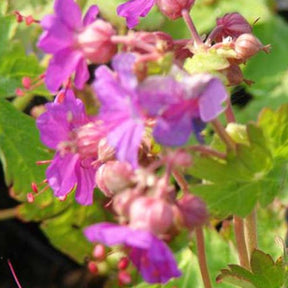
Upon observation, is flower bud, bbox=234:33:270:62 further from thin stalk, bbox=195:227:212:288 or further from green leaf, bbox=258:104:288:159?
thin stalk, bbox=195:227:212:288

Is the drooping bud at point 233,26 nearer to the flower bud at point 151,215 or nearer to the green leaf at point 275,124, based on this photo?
the green leaf at point 275,124

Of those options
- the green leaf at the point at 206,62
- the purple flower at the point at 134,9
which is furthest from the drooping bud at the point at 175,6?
the green leaf at the point at 206,62

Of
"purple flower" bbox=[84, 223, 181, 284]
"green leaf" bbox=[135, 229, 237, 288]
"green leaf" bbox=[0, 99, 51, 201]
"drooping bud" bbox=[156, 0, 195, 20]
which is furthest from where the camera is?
"green leaf" bbox=[0, 99, 51, 201]

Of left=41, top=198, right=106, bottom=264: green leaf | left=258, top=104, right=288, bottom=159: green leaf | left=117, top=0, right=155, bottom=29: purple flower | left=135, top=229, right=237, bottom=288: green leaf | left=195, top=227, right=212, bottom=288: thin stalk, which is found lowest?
left=41, top=198, right=106, bottom=264: green leaf

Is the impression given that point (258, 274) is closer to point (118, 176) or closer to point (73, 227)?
point (118, 176)

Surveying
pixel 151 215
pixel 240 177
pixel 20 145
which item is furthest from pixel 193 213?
pixel 20 145

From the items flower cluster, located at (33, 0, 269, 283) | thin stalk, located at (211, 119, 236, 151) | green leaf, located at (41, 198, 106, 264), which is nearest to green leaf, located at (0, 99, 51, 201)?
green leaf, located at (41, 198, 106, 264)
